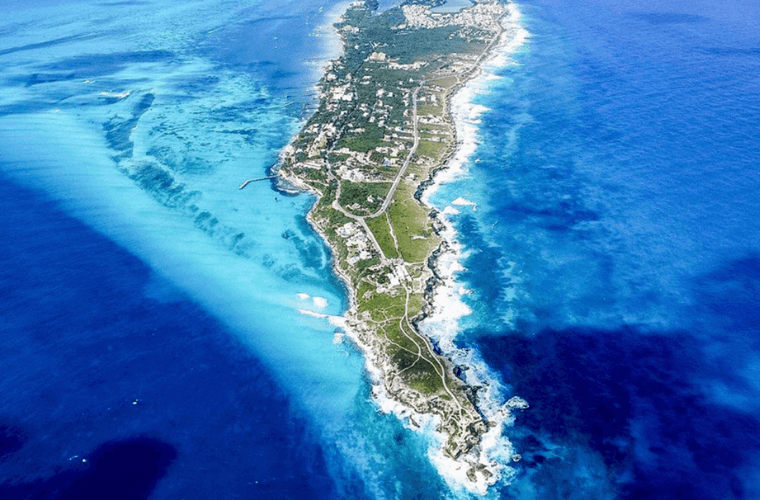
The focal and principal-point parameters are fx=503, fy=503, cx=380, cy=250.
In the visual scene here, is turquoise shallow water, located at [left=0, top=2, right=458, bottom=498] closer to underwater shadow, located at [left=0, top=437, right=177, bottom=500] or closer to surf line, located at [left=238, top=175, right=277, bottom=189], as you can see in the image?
underwater shadow, located at [left=0, top=437, right=177, bottom=500]

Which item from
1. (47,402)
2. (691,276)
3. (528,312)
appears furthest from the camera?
(691,276)

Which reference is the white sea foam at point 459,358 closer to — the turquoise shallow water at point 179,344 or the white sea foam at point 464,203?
the white sea foam at point 464,203

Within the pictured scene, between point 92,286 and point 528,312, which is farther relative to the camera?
point 92,286

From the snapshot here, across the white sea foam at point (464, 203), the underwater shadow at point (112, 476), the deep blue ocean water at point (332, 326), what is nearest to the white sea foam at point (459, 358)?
the white sea foam at point (464, 203)

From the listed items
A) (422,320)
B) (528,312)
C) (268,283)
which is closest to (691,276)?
(528,312)

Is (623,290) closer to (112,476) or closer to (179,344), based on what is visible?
(179,344)

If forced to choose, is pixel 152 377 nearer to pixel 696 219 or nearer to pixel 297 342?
pixel 297 342
